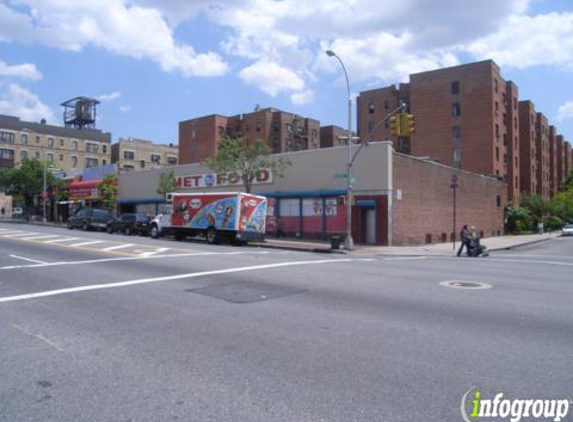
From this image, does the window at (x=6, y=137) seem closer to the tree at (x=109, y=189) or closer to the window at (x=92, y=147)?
the window at (x=92, y=147)

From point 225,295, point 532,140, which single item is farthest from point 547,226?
point 225,295

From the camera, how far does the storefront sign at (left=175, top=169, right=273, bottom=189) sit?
33.4 m

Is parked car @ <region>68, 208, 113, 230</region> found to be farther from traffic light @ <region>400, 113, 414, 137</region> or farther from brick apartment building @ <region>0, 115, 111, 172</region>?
brick apartment building @ <region>0, 115, 111, 172</region>

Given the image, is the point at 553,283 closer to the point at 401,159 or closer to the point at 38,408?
the point at 38,408

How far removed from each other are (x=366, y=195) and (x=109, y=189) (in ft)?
96.2

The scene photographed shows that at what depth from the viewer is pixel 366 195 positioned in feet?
92.2

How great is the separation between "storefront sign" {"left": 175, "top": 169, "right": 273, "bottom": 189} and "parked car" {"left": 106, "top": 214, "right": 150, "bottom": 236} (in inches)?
255

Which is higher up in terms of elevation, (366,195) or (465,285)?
(366,195)

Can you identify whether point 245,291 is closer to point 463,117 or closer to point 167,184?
point 167,184

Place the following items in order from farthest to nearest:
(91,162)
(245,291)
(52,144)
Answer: (91,162) → (52,144) → (245,291)

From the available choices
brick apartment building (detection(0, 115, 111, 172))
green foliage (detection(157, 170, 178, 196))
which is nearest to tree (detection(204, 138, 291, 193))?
green foliage (detection(157, 170, 178, 196))

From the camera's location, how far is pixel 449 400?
4.23m

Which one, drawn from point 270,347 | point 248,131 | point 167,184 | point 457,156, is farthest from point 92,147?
point 270,347

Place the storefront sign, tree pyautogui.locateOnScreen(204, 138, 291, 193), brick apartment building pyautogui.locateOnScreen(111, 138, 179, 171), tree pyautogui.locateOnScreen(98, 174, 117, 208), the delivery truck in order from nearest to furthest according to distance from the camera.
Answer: the delivery truck < tree pyautogui.locateOnScreen(204, 138, 291, 193) < the storefront sign < tree pyautogui.locateOnScreen(98, 174, 117, 208) < brick apartment building pyautogui.locateOnScreen(111, 138, 179, 171)
